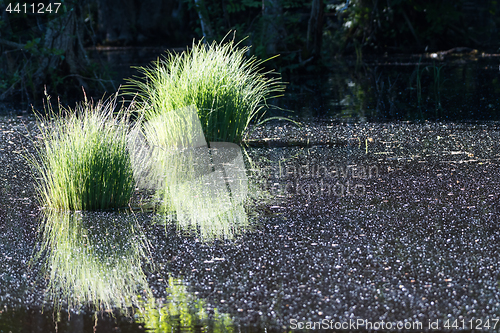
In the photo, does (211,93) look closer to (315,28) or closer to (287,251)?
(287,251)

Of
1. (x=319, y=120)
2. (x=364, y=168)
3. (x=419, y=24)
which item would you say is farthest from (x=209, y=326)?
(x=419, y=24)

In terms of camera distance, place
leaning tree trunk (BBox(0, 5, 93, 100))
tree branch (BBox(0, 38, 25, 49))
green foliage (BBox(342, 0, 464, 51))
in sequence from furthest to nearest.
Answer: green foliage (BBox(342, 0, 464, 51)), leaning tree trunk (BBox(0, 5, 93, 100)), tree branch (BBox(0, 38, 25, 49))

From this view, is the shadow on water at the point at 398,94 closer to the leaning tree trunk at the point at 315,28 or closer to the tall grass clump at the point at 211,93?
the leaning tree trunk at the point at 315,28

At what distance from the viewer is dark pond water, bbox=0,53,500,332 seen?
2.41 m

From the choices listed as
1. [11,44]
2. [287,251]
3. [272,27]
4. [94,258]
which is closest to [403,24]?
[272,27]

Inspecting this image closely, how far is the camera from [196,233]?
135 inches

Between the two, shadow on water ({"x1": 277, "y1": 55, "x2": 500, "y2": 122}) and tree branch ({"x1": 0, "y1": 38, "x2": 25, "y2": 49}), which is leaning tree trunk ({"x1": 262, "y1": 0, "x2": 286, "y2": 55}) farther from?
tree branch ({"x1": 0, "y1": 38, "x2": 25, "y2": 49})

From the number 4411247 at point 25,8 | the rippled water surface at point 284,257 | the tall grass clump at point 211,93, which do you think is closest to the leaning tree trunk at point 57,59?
the number 4411247 at point 25,8

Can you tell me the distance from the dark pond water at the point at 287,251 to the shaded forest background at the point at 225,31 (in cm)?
450

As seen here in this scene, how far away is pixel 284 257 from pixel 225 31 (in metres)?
9.76

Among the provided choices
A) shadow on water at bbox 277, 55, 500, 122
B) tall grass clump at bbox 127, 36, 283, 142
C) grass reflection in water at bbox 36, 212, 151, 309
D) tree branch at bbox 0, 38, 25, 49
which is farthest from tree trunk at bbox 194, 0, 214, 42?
grass reflection in water at bbox 36, 212, 151, 309

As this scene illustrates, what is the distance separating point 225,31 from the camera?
12.2m

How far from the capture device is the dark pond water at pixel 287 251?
2.41 m

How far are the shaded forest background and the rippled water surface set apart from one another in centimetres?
526
